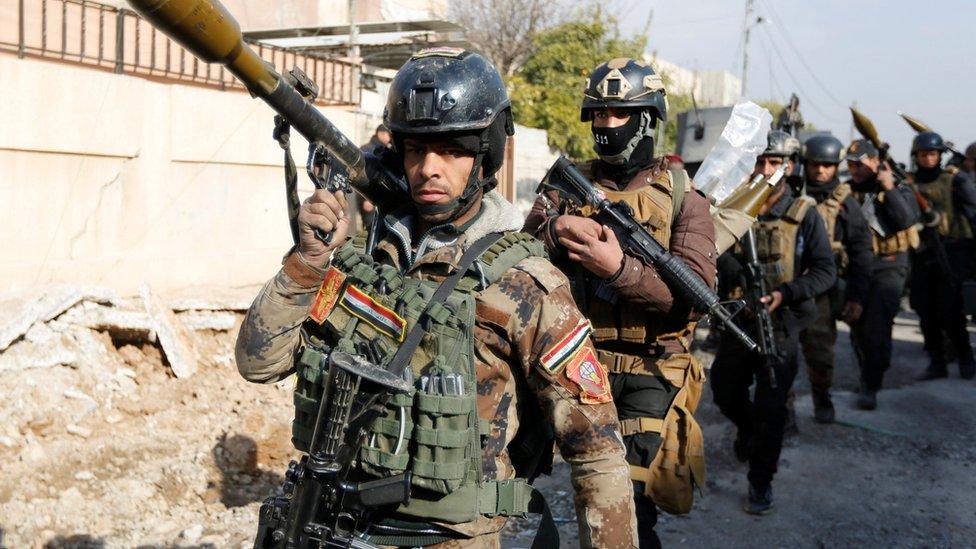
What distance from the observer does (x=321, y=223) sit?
2004 mm

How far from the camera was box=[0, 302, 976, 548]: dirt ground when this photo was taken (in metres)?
4.54

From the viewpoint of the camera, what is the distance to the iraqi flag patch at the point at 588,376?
210cm

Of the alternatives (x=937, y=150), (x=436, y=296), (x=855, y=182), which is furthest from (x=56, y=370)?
(x=937, y=150)

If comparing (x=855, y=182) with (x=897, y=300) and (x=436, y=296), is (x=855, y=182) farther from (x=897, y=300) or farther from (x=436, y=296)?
(x=436, y=296)

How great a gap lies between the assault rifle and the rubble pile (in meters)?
2.51

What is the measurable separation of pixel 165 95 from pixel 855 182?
17.8ft

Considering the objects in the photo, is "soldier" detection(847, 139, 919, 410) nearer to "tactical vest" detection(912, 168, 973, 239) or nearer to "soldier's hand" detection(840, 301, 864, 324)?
"soldier's hand" detection(840, 301, 864, 324)

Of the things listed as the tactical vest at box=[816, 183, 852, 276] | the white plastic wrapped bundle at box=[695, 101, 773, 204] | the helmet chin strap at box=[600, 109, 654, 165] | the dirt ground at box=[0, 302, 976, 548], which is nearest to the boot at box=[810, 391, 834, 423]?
the dirt ground at box=[0, 302, 976, 548]

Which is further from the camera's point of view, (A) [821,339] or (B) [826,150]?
(A) [821,339]

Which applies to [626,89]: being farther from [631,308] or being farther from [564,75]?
[564,75]

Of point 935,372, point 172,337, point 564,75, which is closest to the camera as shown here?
point 172,337

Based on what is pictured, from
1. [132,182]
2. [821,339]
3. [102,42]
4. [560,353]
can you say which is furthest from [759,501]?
[102,42]

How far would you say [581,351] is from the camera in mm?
2125

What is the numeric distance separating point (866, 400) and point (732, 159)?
3768mm
